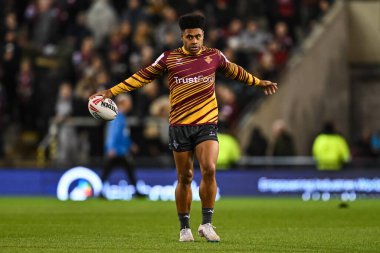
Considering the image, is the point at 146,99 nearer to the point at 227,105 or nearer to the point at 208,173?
the point at 227,105

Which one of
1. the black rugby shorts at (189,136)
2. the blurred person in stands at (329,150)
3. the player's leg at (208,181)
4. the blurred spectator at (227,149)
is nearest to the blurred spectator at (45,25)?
the blurred spectator at (227,149)

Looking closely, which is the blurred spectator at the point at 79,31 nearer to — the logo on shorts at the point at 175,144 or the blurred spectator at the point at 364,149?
the blurred spectator at the point at 364,149

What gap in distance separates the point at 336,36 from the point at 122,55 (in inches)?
230

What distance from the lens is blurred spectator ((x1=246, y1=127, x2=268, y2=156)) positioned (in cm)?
2778

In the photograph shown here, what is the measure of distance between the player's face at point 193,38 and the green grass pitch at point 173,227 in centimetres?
224

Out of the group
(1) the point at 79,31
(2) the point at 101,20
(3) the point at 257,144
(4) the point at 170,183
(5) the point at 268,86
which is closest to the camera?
(5) the point at 268,86

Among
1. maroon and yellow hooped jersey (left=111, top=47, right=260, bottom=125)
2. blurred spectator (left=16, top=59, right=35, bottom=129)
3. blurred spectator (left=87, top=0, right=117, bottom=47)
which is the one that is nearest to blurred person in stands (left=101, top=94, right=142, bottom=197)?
blurred spectator (left=16, top=59, right=35, bottom=129)

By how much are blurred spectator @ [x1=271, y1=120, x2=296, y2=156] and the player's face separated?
14.1 meters

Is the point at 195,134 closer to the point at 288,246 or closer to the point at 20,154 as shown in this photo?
the point at 288,246

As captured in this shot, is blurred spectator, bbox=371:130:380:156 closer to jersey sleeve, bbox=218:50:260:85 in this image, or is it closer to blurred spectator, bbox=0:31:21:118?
blurred spectator, bbox=0:31:21:118

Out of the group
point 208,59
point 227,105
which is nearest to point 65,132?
point 227,105

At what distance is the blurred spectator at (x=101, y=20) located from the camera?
101ft

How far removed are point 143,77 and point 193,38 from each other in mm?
804

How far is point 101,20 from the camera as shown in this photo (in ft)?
101
